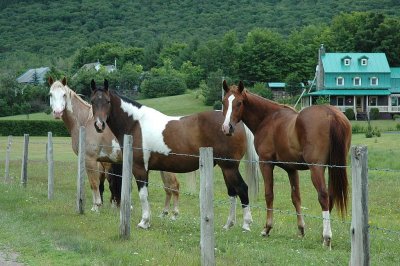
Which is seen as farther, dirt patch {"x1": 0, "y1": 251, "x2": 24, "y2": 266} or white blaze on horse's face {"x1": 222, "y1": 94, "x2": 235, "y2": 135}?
white blaze on horse's face {"x1": 222, "y1": 94, "x2": 235, "y2": 135}

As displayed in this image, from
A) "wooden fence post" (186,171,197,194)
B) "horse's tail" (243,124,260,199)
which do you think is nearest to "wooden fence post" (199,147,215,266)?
"horse's tail" (243,124,260,199)

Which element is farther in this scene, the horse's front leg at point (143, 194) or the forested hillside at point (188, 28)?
the forested hillside at point (188, 28)

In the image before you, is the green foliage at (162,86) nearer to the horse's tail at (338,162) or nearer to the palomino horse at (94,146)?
the palomino horse at (94,146)

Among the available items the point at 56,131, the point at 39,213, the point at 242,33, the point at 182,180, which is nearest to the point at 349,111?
the point at 56,131

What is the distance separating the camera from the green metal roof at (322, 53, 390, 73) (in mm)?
78938

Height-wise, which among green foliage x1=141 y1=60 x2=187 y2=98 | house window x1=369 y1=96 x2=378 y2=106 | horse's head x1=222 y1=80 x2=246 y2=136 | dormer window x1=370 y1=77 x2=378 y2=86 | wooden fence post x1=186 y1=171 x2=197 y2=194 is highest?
horse's head x1=222 y1=80 x2=246 y2=136

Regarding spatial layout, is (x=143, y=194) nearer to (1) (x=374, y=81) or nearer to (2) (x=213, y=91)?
(2) (x=213, y=91)

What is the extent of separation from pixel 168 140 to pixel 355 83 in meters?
69.3

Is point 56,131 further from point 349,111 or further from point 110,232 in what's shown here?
point 110,232

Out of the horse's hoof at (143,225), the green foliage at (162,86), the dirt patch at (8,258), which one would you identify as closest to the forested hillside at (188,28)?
the green foliage at (162,86)

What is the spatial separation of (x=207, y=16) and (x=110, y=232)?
186 metres

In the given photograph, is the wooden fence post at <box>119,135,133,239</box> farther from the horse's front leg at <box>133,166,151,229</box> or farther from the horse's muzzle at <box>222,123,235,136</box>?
the horse's muzzle at <box>222,123,235,136</box>

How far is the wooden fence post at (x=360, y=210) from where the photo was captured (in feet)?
19.6

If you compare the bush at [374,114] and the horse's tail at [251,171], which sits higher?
the horse's tail at [251,171]
